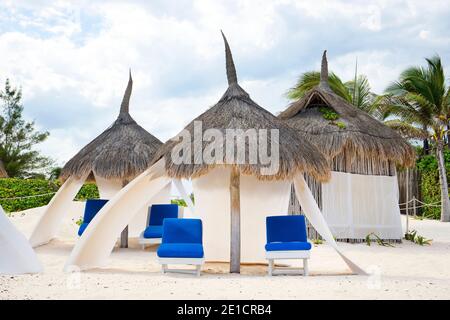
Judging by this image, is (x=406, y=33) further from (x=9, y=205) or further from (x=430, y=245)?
(x=9, y=205)

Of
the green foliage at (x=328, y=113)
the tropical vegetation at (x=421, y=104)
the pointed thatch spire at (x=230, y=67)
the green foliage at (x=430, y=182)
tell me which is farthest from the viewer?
the green foliage at (x=430, y=182)

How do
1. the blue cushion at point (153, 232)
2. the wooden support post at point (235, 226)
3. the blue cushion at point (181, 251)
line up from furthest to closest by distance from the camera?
the blue cushion at point (153, 232) < the wooden support post at point (235, 226) < the blue cushion at point (181, 251)

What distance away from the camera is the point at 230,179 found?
7.72 metres

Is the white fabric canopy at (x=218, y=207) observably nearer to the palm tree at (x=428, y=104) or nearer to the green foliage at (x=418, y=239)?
the green foliage at (x=418, y=239)

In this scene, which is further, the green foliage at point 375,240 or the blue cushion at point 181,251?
the green foliage at point 375,240

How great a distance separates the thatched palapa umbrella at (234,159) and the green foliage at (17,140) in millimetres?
18754

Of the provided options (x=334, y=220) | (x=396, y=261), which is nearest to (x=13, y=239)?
(x=396, y=261)

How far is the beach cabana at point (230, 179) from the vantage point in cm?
717

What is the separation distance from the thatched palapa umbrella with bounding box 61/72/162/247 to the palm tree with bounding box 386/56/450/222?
1003cm

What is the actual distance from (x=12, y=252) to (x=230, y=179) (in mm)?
3129

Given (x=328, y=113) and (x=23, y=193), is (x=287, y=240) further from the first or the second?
(x=23, y=193)

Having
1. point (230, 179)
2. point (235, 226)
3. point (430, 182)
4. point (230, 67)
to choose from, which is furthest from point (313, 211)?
point (430, 182)

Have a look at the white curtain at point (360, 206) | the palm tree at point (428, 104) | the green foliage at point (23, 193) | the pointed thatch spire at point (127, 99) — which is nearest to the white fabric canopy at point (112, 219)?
the pointed thatch spire at point (127, 99)
